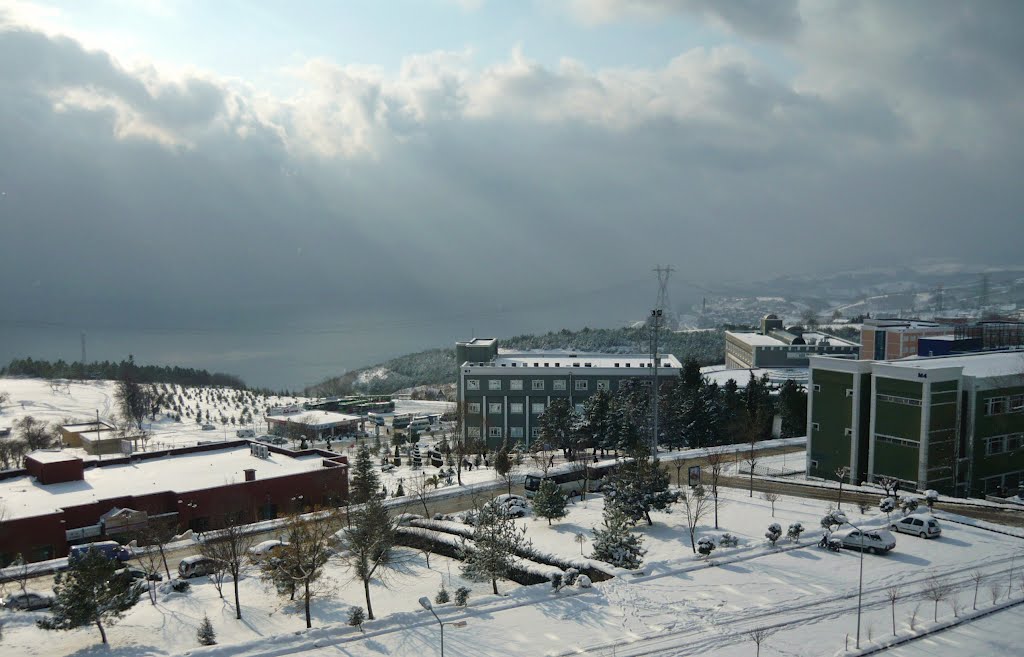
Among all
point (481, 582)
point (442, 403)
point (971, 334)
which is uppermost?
point (971, 334)

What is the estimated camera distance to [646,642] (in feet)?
38.0

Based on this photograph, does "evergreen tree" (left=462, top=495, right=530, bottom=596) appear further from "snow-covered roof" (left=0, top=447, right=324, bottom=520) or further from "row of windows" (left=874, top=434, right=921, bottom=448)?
"row of windows" (left=874, top=434, right=921, bottom=448)

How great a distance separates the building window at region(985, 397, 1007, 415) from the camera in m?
21.8

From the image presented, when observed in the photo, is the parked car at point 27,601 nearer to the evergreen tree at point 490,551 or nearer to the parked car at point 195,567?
the parked car at point 195,567

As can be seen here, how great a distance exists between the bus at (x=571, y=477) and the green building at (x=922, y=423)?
6803 millimetres

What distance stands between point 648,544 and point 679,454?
11195mm

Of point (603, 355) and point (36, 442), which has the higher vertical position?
point (603, 355)

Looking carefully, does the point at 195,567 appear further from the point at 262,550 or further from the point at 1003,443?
Result: the point at 1003,443

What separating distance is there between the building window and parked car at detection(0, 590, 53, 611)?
23.2 metres

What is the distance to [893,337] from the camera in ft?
150

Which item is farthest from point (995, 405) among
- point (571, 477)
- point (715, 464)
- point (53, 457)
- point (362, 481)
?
point (53, 457)

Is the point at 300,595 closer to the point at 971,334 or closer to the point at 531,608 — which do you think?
the point at 531,608

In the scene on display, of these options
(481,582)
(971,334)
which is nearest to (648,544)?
(481,582)

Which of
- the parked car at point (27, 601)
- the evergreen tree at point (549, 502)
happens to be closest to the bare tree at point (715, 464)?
the evergreen tree at point (549, 502)
